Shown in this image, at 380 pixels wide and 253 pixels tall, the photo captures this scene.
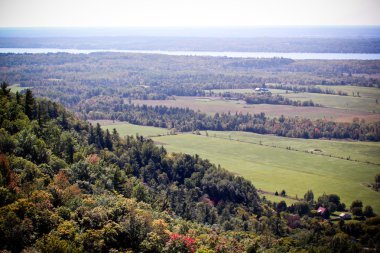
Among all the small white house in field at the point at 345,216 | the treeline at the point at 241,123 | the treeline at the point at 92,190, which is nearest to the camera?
the treeline at the point at 92,190

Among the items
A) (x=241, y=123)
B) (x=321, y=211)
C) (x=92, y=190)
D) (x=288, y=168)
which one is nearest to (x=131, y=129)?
(x=241, y=123)

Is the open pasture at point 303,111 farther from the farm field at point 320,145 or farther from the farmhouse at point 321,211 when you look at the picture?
the farmhouse at point 321,211

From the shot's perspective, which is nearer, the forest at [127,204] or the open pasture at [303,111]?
the forest at [127,204]

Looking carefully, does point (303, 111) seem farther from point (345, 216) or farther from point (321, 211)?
point (345, 216)

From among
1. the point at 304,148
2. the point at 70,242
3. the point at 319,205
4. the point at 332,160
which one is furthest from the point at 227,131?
the point at 70,242

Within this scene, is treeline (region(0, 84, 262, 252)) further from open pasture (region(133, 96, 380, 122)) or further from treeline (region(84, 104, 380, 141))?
open pasture (region(133, 96, 380, 122))

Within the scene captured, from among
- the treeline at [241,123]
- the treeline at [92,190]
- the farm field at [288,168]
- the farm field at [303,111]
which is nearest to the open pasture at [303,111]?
the farm field at [303,111]
